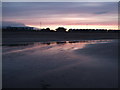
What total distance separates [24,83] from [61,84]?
1.16 meters

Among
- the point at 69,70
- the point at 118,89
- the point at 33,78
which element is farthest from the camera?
the point at 69,70

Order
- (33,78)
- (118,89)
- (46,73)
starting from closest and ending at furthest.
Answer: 1. (118,89)
2. (33,78)
3. (46,73)

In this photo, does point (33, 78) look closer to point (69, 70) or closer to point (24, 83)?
point (24, 83)

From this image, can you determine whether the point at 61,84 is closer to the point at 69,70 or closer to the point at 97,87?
the point at 97,87

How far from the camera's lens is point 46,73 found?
20.5 ft

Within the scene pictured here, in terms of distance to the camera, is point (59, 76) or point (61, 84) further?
point (59, 76)

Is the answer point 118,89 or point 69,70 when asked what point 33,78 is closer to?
point 69,70

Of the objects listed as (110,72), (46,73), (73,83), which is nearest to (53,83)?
(73,83)

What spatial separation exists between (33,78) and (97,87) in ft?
7.08

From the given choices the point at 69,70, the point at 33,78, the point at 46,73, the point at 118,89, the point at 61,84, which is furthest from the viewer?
the point at 69,70

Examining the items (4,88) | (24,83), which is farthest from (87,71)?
(4,88)

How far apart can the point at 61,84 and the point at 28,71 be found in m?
1.92

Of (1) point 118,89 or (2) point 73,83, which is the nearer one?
(1) point 118,89

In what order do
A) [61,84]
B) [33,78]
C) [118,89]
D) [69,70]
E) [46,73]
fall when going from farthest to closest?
1. [69,70]
2. [46,73]
3. [33,78]
4. [61,84]
5. [118,89]
